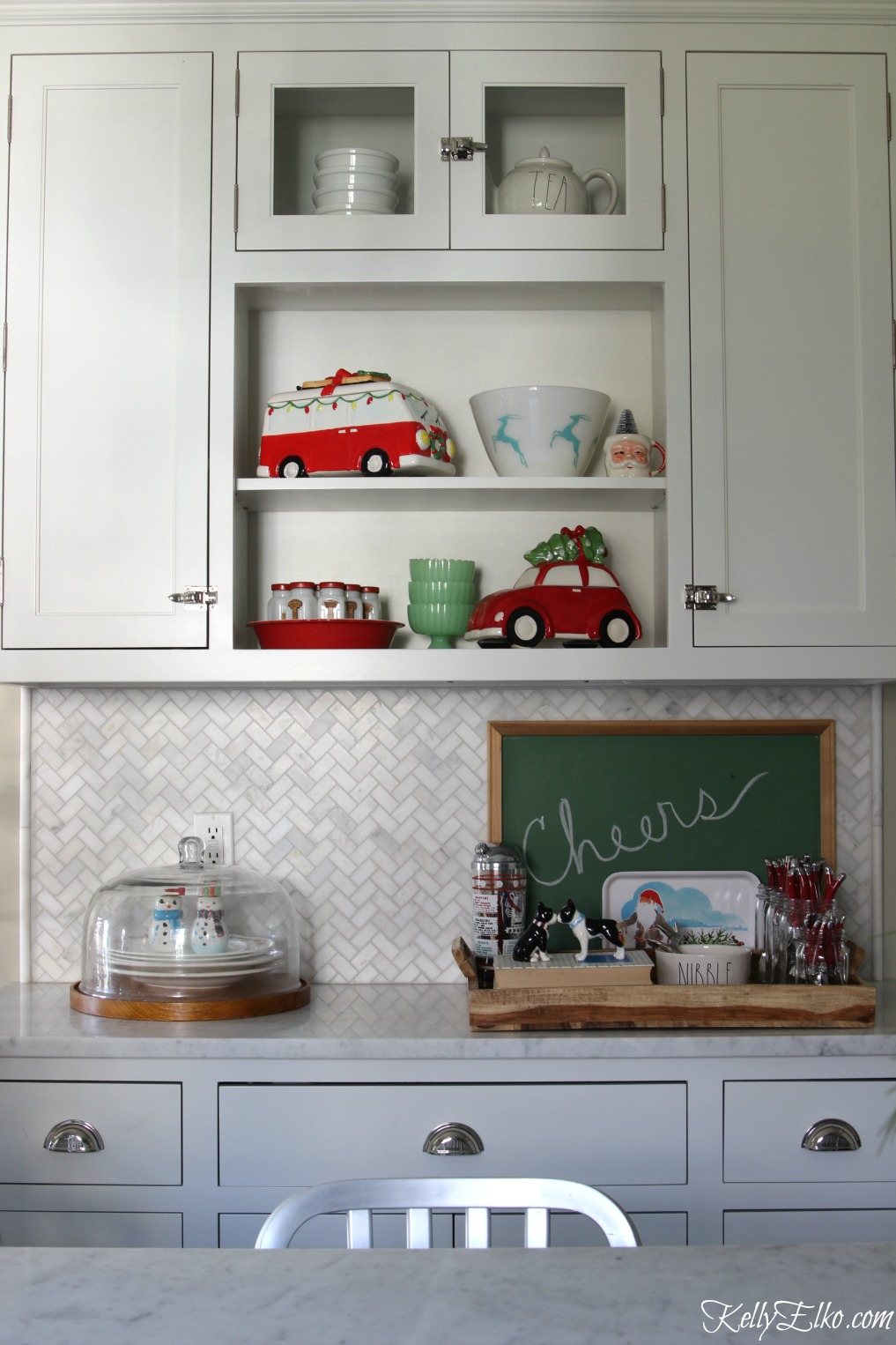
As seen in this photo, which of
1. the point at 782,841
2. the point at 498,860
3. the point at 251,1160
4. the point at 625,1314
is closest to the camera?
the point at 625,1314

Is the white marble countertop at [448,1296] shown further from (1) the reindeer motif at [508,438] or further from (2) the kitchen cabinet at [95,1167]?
(1) the reindeer motif at [508,438]

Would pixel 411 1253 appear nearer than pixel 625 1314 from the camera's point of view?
No

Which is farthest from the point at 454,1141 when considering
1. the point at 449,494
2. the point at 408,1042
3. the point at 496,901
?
the point at 449,494

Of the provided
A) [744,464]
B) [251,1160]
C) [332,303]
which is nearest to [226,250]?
[332,303]

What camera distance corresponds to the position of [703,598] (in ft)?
6.56

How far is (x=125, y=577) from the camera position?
2014mm

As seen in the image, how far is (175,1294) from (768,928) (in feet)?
4.86

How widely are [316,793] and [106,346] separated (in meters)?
0.93

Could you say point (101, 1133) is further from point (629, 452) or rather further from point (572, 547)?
point (629, 452)

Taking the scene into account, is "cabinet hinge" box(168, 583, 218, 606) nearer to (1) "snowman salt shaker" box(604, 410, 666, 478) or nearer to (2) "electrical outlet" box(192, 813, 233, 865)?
(2) "electrical outlet" box(192, 813, 233, 865)

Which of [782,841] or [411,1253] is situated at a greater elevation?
[782,841]

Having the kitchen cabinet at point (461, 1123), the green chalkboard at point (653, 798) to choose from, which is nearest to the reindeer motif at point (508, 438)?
the green chalkboard at point (653, 798)

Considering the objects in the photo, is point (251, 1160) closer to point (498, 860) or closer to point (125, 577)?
point (498, 860)

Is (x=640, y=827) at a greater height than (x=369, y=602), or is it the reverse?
(x=369, y=602)
